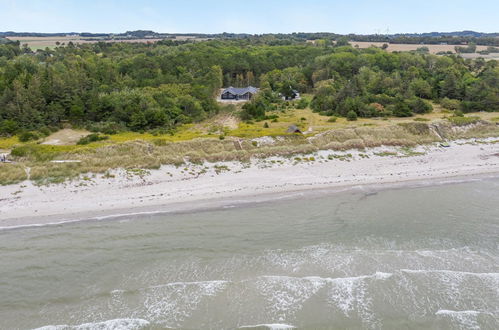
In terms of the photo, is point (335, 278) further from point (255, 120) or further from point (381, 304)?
point (255, 120)

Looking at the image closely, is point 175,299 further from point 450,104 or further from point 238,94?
point 450,104

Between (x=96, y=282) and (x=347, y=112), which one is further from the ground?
(x=347, y=112)

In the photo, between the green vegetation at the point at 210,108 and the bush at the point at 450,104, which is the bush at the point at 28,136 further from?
the bush at the point at 450,104

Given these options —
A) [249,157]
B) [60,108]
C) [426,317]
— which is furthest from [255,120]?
[426,317]

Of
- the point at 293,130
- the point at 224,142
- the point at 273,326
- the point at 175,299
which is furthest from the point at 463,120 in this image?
the point at 175,299

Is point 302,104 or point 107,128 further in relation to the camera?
point 302,104

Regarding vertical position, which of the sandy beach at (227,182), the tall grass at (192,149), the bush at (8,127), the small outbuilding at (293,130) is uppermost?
the bush at (8,127)

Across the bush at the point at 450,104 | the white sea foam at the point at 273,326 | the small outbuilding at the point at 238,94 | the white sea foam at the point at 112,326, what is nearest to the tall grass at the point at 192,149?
the bush at the point at 450,104
